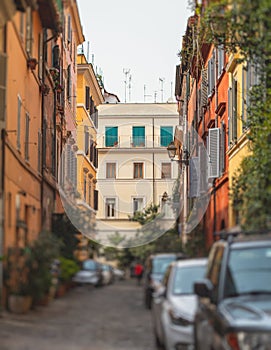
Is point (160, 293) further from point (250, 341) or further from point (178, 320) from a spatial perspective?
point (250, 341)

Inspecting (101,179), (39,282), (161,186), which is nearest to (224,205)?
(39,282)

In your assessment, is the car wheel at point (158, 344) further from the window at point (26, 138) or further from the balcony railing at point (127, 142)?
the balcony railing at point (127, 142)

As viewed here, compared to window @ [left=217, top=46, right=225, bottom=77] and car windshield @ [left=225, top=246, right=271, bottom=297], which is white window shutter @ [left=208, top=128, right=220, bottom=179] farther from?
car windshield @ [left=225, top=246, right=271, bottom=297]

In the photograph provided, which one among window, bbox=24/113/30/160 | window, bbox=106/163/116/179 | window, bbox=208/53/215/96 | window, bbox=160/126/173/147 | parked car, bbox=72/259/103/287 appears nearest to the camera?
parked car, bbox=72/259/103/287

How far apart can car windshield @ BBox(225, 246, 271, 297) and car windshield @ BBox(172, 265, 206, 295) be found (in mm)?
2485

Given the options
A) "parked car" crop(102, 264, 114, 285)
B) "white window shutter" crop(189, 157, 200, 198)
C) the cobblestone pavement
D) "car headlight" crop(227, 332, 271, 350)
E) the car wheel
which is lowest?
the car wheel

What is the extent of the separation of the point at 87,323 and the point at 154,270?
83.6 inches

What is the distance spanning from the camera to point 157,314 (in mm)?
14602

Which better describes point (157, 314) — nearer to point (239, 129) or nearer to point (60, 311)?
point (60, 311)

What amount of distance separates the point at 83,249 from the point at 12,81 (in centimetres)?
424

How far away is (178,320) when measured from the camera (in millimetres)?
13508

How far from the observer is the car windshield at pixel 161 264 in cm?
1642

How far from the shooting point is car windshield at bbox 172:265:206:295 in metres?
14.3

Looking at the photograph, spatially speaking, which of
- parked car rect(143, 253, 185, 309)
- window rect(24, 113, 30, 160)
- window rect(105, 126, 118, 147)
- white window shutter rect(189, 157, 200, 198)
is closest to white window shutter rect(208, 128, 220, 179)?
white window shutter rect(189, 157, 200, 198)
